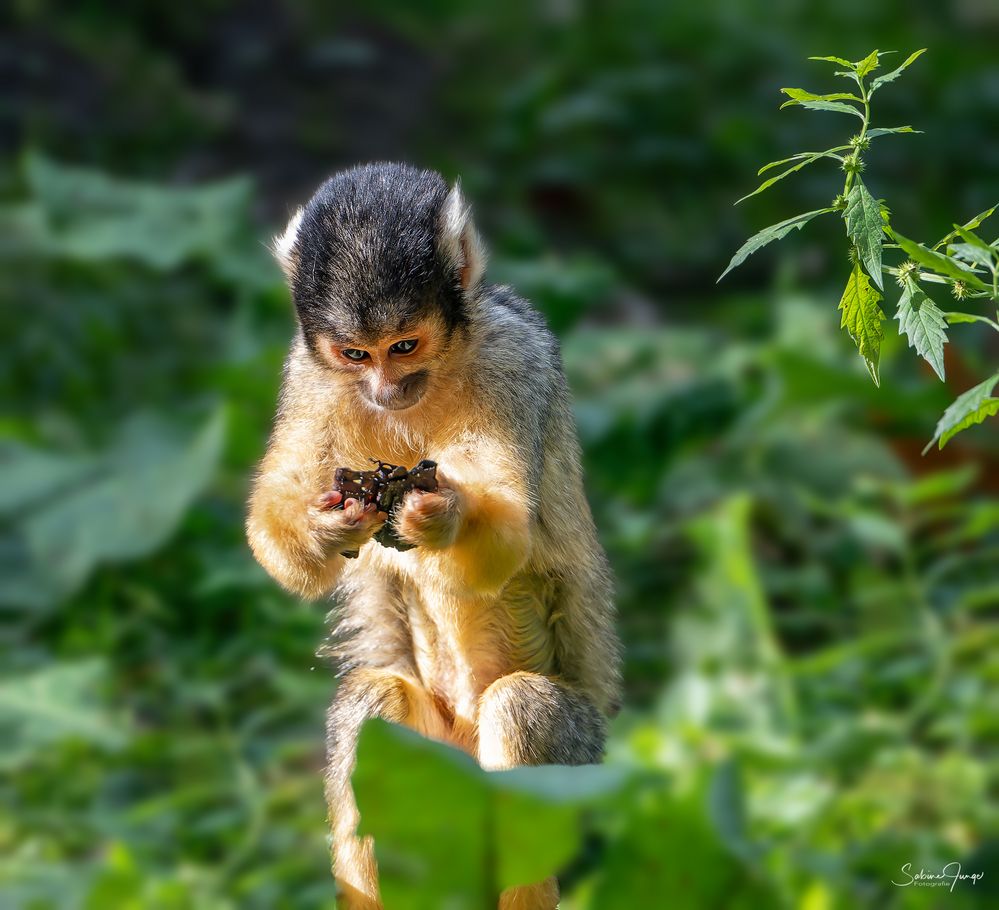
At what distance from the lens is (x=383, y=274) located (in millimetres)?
2061

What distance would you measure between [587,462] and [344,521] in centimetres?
444

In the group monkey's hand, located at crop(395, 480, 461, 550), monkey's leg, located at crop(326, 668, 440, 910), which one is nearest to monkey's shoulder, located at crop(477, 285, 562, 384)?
monkey's hand, located at crop(395, 480, 461, 550)

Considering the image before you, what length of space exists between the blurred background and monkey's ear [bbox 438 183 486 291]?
2.80 feet

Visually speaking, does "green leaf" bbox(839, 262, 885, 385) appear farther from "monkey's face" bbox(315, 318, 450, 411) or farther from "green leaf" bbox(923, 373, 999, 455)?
"monkey's face" bbox(315, 318, 450, 411)

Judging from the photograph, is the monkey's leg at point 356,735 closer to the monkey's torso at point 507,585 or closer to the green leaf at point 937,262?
the monkey's torso at point 507,585

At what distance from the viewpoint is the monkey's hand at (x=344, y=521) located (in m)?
2.03

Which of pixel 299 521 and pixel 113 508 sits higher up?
pixel 113 508

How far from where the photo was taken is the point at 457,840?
2.29 metres

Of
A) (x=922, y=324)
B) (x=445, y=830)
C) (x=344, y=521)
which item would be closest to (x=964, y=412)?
(x=922, y=324)

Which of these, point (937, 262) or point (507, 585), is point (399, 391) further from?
point (937, 262)

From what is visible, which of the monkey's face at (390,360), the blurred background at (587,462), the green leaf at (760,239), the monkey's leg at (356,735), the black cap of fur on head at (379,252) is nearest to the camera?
the green leaf at (760,239)

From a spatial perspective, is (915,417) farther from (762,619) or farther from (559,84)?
(559,84)

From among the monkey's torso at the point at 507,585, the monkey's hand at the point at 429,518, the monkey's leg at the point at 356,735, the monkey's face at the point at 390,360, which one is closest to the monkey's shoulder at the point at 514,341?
the monkey's torso at the point at 507,585

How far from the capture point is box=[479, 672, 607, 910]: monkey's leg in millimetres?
2289
